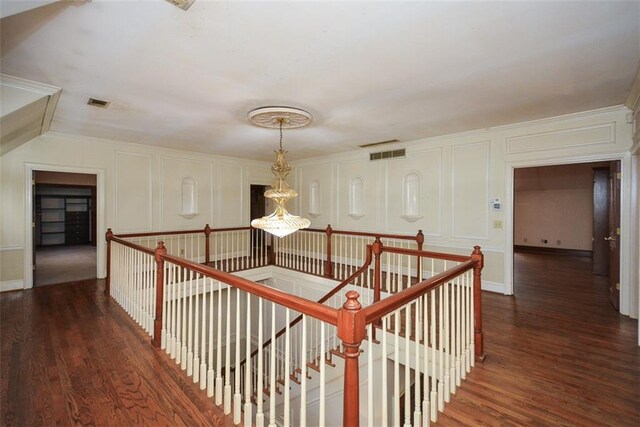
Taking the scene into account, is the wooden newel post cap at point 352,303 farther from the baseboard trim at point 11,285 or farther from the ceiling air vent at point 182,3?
the baseboard trim at point 11,285

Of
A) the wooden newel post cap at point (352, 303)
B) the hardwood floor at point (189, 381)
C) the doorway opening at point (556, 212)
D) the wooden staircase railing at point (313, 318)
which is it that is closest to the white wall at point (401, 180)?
the hardwood floor at point (189, 381)

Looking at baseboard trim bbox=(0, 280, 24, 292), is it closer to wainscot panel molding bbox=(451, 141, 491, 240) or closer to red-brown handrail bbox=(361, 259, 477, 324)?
red-brown handrail bbox=(361, 259, 477, 324)

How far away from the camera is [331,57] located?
2.46 metres

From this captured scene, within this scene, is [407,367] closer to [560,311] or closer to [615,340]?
[615,340]

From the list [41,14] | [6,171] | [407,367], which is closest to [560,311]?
[407,367]

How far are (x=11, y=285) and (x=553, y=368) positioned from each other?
7235 millimetres

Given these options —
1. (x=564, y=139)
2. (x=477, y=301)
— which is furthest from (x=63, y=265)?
(x=564, y=139)

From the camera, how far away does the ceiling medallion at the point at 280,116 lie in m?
3.54

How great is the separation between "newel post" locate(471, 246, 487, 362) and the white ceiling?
169 centimetres

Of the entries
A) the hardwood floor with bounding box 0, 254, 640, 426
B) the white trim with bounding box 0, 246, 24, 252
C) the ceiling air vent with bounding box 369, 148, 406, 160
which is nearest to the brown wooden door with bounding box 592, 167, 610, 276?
the hardwood floor with bounding box 0, 254, 640, 426

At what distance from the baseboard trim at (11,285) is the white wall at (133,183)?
0.04 feet

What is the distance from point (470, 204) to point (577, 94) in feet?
6.88

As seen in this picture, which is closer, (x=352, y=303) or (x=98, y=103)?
(x=352, y=303)

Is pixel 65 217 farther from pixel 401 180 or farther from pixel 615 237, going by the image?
pixel 615 237
